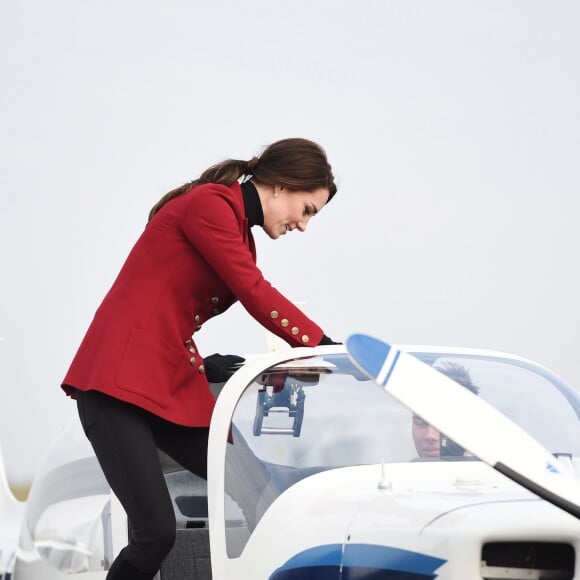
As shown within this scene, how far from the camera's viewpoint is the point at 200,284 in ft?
8.66

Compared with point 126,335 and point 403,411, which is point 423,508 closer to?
point 403,411

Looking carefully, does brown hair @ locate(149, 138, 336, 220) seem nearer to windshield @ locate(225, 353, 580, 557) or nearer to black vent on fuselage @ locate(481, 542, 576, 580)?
windshield @ locate(225, 353, 580, 557)

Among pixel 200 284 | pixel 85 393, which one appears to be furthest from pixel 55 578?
pixel 200 284

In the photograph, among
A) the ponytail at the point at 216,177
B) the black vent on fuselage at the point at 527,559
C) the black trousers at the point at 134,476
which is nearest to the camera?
the black vent on fuselage at the point at 527,559

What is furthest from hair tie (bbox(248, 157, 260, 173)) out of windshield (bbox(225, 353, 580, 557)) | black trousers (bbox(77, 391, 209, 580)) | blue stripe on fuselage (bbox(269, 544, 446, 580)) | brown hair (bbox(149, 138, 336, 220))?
blue stripe on fuselage (bbox(269, 544, 446, 580))

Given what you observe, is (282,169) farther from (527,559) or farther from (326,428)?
(527,559)

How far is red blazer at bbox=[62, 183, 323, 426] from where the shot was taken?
8.34ft

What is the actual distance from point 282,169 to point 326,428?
64 cm

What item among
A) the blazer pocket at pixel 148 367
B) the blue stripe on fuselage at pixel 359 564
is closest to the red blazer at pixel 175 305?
the blazer pocket at pixel 148 367

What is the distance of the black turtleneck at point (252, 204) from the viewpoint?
271 centimetres

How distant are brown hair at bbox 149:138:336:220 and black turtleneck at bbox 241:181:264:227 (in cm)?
3

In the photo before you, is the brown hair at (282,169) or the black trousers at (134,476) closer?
the black trousers at (134,476)

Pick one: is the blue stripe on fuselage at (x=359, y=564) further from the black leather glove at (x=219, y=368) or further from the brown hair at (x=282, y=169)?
the brown hair at (x=282, y=169)

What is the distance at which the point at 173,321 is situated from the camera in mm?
2621
